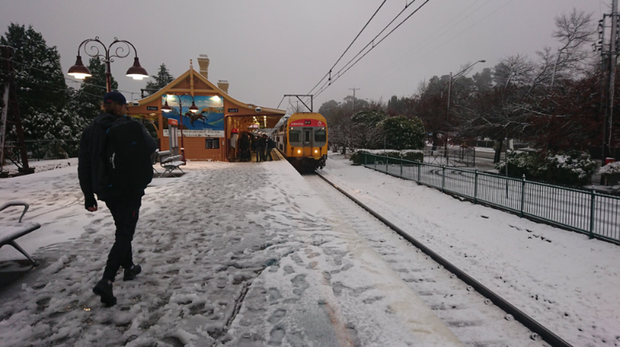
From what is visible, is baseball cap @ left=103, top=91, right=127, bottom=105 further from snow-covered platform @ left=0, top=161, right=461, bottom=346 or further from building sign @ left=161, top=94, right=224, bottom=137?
building sign @ left=161, top=94, right=224, bottom=137

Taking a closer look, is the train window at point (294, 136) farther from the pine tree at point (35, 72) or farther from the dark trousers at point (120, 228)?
the pine tree at point (35, 72)

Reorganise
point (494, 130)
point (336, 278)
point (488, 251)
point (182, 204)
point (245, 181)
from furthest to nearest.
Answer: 1. point (494, 130)
2. point (245, 181)
3. point (182, 204)
4. point (488, 251)
5. point (336, 278)

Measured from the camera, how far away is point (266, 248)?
509cm

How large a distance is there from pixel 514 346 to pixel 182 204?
265 inches

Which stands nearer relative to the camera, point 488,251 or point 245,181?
point 488,251

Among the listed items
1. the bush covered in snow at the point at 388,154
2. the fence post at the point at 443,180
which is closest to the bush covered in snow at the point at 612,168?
the fence post at the point at 443,180

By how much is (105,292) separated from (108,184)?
0.96m

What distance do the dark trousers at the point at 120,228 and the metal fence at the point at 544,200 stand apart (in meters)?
8.58

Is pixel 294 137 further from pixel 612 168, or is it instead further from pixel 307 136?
pixel 612 168

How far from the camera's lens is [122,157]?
3168 millimetres

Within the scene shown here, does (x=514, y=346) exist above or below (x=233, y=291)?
below

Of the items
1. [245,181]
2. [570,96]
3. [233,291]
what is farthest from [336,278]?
[570,96]

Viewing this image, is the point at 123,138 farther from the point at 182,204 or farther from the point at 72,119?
the point at 72,119

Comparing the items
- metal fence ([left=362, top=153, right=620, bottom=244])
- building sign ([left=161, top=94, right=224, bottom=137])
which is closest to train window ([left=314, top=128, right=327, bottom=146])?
building sign ([left=161, top=94, right=224, bottom=137])
